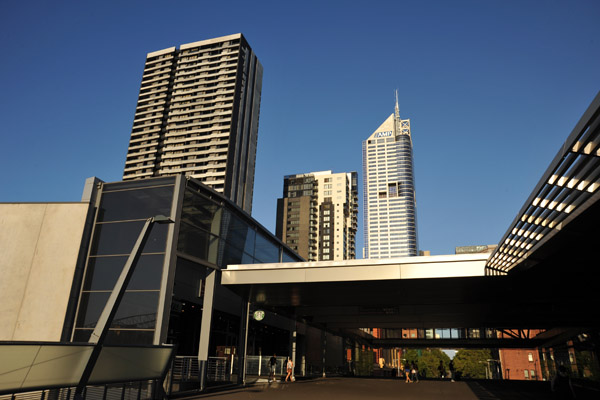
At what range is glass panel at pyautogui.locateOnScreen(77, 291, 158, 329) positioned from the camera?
709 inches

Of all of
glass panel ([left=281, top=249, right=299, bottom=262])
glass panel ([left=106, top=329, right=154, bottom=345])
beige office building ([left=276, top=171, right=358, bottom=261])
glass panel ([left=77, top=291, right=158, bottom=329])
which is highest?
beige office building ([left=276, top=171, right=358, bottom=261])

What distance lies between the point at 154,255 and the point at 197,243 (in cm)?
218

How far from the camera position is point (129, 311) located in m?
18.3

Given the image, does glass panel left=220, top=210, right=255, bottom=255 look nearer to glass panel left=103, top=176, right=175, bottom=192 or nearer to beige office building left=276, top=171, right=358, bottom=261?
glass panel left=103, top=176, right=175, bottom=192

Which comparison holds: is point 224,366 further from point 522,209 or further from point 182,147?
point 182,147

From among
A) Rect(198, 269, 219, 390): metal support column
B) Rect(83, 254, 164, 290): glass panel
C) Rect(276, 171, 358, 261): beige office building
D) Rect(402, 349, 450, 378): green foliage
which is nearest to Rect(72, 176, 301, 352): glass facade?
Rect(83, 254, 164, 290): glass panel

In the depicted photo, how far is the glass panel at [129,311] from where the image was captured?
1800 centimetres

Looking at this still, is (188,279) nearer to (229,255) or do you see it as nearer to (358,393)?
(229,255)

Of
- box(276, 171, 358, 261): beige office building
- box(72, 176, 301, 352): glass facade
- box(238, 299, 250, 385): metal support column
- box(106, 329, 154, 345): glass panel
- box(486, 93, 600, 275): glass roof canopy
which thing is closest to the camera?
box(486, 93, 600, 275): glass roof canopy

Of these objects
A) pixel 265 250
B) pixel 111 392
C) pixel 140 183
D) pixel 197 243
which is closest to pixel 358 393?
pixel 197 243

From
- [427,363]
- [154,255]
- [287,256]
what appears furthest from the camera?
[427,363]

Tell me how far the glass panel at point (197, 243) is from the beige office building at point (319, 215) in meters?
120

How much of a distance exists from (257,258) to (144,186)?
9758mm

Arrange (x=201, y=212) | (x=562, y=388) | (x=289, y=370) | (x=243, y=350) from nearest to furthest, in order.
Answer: (x=562, y=388) < (x=201, y=212) < (x=243, y=350) < (x=289, y=370)
